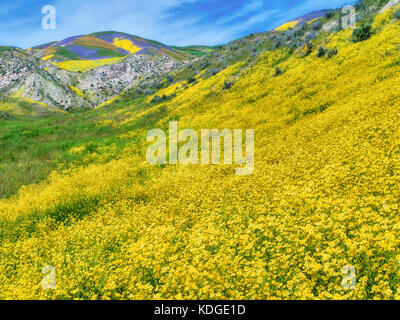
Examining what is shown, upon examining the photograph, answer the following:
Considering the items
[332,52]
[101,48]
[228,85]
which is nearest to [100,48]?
[101,48]

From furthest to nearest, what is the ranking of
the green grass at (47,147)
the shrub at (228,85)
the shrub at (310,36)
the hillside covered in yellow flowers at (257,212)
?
the shrub at (228,85)
the shrub at (310,36)
the green grass at (47,147)
the hillside covered in yellow flowers at (257,212)

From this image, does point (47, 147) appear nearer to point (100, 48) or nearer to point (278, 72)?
point (278, 72)

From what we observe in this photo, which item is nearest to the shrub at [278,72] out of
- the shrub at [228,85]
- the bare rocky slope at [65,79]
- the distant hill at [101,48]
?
the shrub at [228,85]

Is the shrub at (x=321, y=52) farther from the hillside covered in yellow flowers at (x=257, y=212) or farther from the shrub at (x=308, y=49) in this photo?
the shrub at (x=308, y=49)

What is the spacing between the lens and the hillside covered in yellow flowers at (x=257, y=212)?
4805mm

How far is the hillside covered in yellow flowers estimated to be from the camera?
4805 mm

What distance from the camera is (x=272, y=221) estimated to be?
255 inches

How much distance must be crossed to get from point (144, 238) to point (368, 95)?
11.5 metres

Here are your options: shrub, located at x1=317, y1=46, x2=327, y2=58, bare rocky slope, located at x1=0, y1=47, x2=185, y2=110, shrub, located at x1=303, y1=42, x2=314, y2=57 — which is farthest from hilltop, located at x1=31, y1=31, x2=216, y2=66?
shrub, located at x1=317, y1=46, x2=327, y2=58

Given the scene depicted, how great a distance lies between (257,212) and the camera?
710cm

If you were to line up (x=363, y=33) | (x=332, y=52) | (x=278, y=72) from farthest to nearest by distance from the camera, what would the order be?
1. (x=278, y=72)
2. (x=332, y=52)
3. (x=363, y=33)

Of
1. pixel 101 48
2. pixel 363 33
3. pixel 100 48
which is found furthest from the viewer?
pixel 101 48
